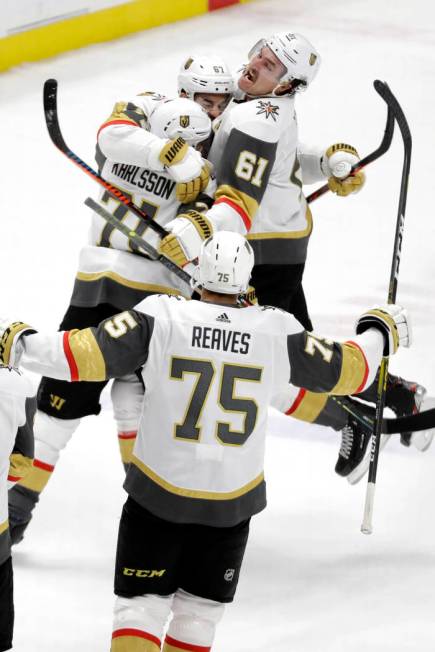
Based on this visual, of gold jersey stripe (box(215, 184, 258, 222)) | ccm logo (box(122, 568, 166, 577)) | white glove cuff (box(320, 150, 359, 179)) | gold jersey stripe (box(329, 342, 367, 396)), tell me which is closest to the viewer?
ccm logo (box(122, 568, 166, 577))

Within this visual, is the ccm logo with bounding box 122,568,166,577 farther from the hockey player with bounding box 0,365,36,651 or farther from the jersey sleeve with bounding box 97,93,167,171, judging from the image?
the jersey sleeve with bounding box 97,93,167,171

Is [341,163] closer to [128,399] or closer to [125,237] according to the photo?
[125,237]

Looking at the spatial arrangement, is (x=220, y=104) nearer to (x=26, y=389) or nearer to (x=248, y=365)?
(x=248, y=365)

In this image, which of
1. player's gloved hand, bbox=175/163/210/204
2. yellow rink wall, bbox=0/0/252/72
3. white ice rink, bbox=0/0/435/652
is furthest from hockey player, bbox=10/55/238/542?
yellow rink wall, bbox=0/0/252/72

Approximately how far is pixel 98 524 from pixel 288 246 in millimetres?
965

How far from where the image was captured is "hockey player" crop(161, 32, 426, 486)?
3941 mm

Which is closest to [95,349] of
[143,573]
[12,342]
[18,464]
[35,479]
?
[12,342]

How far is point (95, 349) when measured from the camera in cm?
314

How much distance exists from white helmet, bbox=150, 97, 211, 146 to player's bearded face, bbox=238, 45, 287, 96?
0.17m

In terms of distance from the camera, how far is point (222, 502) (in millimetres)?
3232

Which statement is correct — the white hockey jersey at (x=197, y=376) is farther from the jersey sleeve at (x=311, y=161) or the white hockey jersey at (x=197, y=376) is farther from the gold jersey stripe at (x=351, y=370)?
the jersey sleeve at (x=311, y=161)

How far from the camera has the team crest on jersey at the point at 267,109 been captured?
3980 mm

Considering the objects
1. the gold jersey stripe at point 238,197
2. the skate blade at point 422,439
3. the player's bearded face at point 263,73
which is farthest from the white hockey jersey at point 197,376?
the skate blade at point 422,439

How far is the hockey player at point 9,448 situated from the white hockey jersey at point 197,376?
16 centimetres
